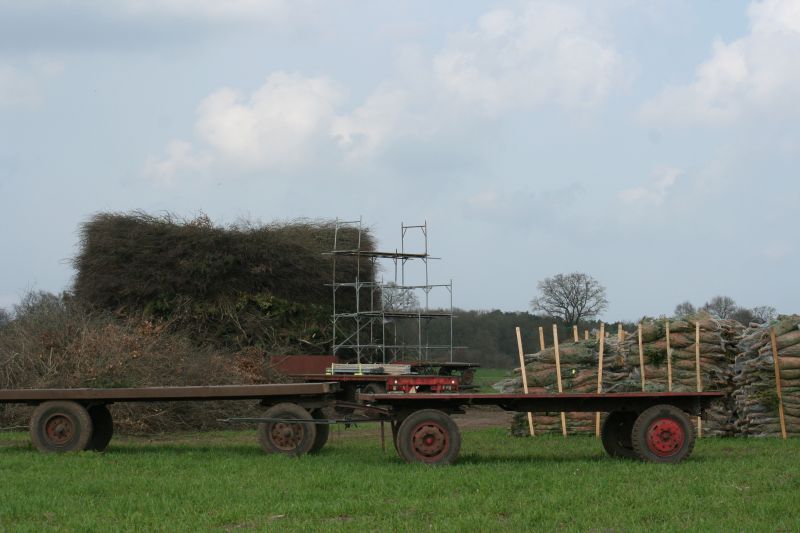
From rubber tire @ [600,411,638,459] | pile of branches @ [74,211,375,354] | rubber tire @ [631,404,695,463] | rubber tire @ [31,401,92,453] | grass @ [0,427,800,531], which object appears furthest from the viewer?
pile of branches @ [74,211,375,354]

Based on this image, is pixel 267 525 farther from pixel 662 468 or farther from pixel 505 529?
pixel 662 468

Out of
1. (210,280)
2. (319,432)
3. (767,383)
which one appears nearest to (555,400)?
(319,432)

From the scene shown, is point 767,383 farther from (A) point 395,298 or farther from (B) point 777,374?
(A) point 395,298

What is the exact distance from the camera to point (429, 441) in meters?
12.6

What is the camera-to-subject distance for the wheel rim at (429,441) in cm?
1252

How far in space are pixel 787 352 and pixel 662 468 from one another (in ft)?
21.3

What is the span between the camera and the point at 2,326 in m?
23.0

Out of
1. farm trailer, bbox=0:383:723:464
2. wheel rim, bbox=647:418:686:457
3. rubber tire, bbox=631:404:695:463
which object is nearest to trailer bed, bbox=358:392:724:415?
farm trailer, bbox=0:383:723:464

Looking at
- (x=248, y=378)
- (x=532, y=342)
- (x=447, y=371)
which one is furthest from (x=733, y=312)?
(x=248, y=378)

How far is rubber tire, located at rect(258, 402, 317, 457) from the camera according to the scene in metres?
14.1

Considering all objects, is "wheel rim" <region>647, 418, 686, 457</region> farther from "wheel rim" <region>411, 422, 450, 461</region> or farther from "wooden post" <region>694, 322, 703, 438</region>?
"wooden post" <region>694, 322, 703, 438</region>

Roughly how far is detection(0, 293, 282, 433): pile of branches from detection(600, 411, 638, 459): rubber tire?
8.98m

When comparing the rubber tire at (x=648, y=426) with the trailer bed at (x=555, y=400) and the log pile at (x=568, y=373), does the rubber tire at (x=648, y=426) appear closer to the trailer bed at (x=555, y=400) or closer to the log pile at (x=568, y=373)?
the trailer bed at (x=555, y=400)

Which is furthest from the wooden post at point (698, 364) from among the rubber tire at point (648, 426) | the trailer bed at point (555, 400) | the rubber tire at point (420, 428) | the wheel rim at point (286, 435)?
the wheel rim at point (286, 435)
